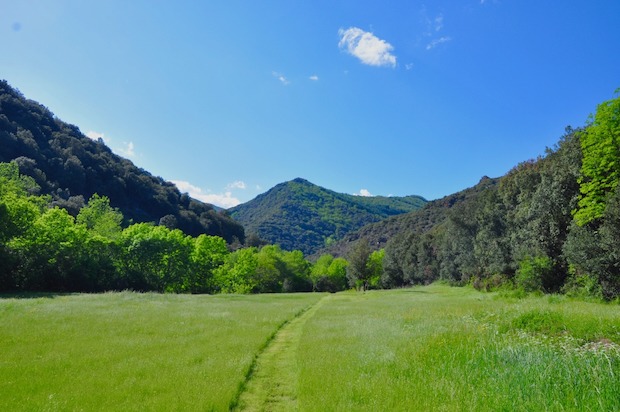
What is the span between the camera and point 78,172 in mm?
106938

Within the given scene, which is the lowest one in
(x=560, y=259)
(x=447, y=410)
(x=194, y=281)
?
(x=194, y=281)

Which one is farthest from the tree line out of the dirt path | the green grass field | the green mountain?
the green mountain

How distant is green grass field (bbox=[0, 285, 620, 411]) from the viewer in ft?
23.2

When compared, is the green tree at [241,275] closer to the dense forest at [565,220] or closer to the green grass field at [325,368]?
the dense forest at [565,220]

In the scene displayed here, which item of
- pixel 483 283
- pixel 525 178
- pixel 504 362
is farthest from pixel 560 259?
pixel 504 362

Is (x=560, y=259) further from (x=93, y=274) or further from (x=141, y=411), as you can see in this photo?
(x=93, y=274)

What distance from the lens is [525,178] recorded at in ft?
142

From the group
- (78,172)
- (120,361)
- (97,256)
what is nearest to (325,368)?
(120,361)

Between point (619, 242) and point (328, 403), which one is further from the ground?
point (619, 242)

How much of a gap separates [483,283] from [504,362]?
5163cm

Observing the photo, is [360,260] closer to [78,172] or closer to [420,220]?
[420,220]

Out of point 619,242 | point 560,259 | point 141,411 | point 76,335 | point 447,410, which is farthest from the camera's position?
point 560,259

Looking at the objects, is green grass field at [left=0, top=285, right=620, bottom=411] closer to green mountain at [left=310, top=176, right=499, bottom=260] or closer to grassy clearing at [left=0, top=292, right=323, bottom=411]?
grassy clearing at [left=0, top=292, right=323, bottom=411]

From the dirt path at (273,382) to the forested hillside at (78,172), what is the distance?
90.3 meters
